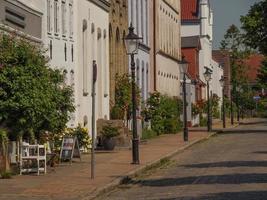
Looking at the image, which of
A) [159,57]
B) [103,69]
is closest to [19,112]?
[103,69]

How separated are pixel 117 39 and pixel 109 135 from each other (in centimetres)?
949

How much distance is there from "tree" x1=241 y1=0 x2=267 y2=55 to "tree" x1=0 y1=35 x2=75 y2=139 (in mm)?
31462

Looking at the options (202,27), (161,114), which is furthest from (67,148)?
(202,27)

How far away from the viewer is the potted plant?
34.3m

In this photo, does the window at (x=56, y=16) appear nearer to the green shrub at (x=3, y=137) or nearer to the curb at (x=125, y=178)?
the curb at (x=125, y=178)

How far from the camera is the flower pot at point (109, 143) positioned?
3434 cm

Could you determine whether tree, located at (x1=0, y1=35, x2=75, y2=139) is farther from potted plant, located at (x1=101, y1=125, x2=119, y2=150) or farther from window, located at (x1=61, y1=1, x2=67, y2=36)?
potted plant, located at (x1=101, y1=125, x2=119, y2=150)

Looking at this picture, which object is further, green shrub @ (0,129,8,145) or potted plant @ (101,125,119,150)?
potted plant @ (101,125,119,150)

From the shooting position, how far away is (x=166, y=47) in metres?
62.5

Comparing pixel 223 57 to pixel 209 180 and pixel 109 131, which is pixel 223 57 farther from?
pixel 209 180

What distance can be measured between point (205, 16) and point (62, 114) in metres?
76.0

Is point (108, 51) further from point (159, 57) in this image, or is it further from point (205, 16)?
point (205, 16)

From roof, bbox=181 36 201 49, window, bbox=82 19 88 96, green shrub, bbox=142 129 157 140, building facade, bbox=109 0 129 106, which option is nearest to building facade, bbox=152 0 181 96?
green shrub, bbox=142 129 157 140

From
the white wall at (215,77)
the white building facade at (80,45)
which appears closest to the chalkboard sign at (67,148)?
the white building facade at (80,45)
